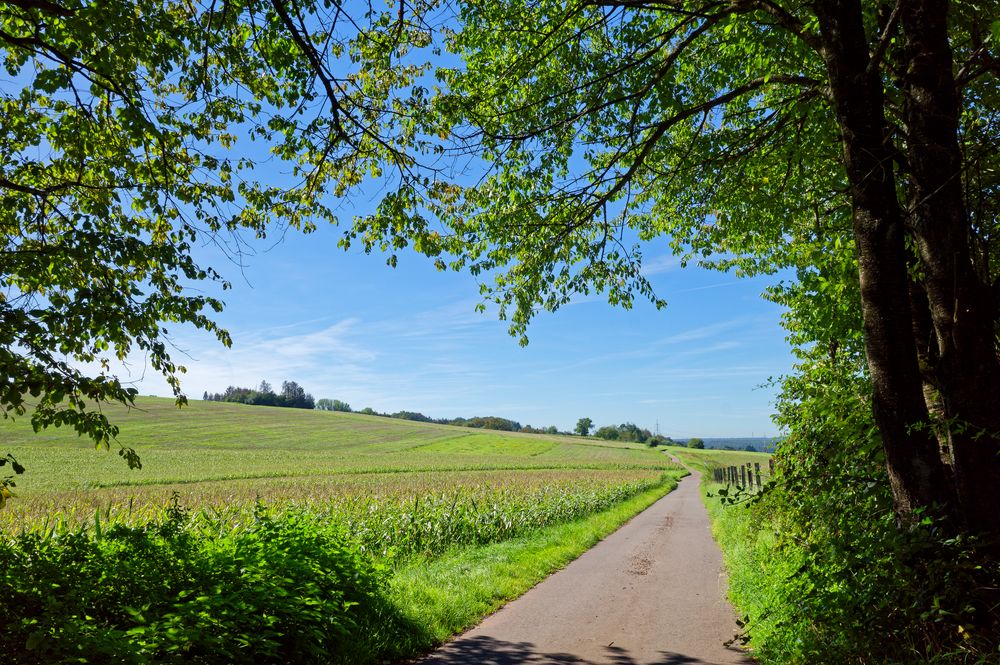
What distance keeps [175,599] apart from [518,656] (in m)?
3.73

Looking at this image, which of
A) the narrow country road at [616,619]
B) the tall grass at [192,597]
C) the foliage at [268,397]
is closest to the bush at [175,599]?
the tall grass at [192,597]

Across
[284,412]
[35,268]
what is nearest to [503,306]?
[35,268]

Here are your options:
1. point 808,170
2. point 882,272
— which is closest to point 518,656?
point 882,272

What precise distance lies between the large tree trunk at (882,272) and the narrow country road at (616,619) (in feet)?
9.78

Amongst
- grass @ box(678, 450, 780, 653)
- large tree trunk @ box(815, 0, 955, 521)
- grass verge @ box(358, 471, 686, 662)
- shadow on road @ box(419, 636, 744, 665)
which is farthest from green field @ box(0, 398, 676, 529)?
grass @ box(678, 450, 780, 653)

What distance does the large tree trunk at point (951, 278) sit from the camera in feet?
16.3

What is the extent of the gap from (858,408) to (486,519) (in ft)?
35.6

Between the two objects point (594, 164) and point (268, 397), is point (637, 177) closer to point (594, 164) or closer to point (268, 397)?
point (594, 164)

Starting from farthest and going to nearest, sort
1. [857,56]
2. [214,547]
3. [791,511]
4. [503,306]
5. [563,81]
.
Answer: [503,306]
[563,81]
[791,511]
[214,547]
[857,56]

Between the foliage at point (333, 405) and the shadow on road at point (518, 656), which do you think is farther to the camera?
the foliage at point (333, 405)

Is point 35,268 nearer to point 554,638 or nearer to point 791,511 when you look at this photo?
point 554,638

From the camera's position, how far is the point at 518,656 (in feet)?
20.8

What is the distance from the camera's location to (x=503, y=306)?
964cm

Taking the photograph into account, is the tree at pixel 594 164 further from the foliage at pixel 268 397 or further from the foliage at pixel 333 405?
the foliage at pixel 333 405
